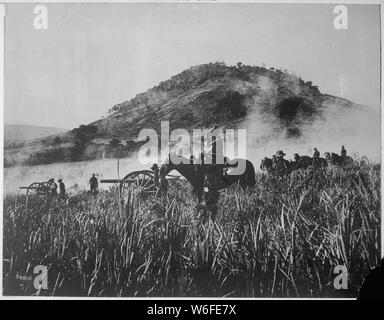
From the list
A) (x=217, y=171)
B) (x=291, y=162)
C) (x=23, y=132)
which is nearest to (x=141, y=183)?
(x=217, y=171)

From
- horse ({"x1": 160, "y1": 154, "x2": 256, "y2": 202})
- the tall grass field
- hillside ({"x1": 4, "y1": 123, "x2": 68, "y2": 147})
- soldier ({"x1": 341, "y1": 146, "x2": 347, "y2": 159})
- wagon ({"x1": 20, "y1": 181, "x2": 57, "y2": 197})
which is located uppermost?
hillside ({"x1": 4, "y1": 123, "x2": 68, "y2": 147})

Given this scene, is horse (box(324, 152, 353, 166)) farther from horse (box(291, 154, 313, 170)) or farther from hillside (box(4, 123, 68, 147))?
hillside (box(4, 123, 68, 147))

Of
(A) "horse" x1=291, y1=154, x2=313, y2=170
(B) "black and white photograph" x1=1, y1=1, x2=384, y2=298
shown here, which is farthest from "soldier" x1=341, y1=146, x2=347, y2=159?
(A) "horse" x1=291, y1=154, x2=313, y2=170

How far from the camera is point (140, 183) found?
466cm

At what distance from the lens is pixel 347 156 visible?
4621mm

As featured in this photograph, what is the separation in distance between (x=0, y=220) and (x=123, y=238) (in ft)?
2.75

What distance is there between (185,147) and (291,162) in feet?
2.37

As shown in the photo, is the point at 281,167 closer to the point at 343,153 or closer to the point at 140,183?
the point at 343,153

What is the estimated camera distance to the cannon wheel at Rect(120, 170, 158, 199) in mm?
4652

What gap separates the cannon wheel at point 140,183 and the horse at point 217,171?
89 mm

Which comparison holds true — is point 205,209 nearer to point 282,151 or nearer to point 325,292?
point 282,151

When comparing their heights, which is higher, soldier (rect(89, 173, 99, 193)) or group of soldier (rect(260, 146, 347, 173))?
group of soldier (rect(260, 146, 347, 173))

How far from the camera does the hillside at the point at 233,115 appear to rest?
15.2 ft

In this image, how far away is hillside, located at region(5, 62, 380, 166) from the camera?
15.2ft
